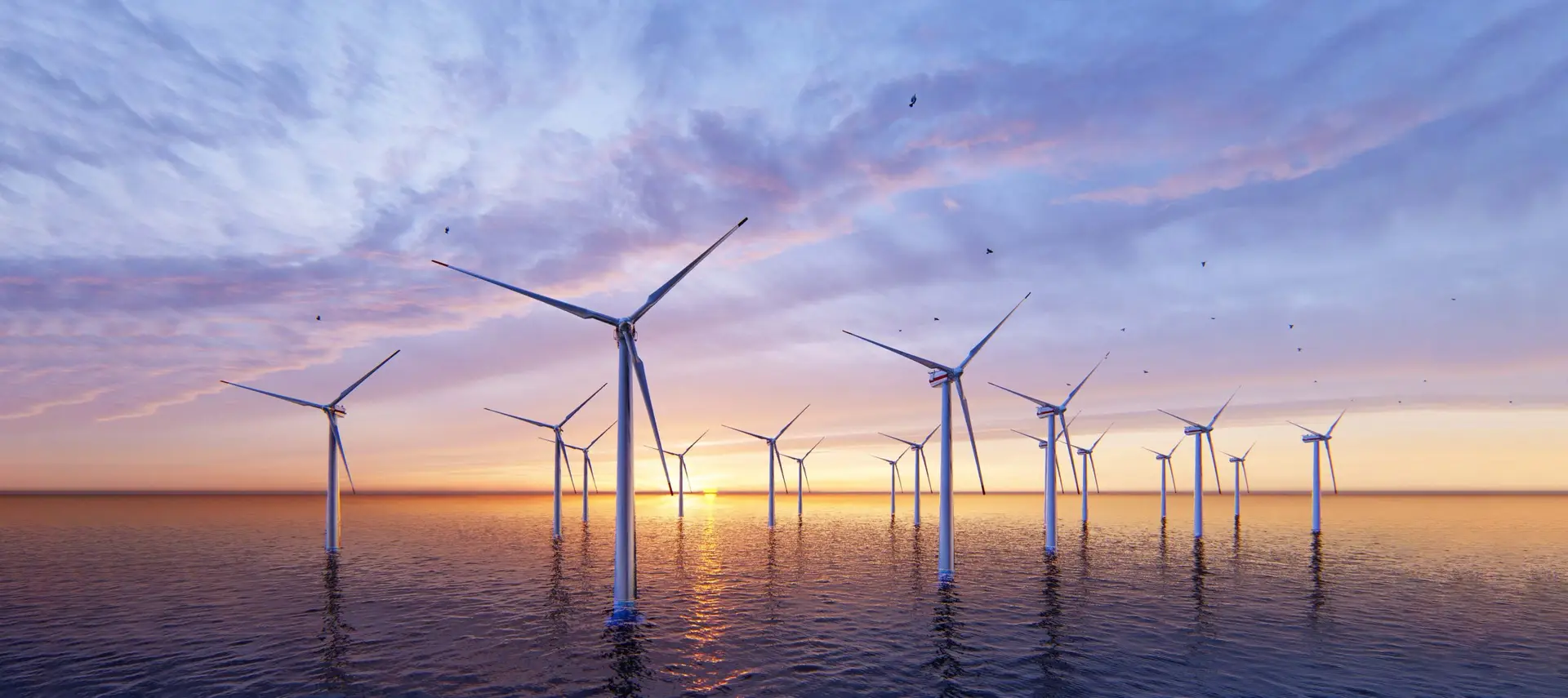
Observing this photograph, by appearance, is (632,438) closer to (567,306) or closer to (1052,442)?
(567,306)

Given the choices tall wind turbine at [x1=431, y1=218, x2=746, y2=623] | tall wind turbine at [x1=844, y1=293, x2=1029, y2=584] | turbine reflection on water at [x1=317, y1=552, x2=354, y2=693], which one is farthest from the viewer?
tall wind turbine at [x1=844, y1=293, x2=1029, y2=584]

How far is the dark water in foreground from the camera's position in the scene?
4225 cm

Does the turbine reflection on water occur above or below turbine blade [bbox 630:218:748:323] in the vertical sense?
below

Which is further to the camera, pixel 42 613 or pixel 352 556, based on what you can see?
pixel 352 556

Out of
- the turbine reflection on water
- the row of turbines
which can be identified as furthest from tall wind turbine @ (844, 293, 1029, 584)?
the turbine reflection on water

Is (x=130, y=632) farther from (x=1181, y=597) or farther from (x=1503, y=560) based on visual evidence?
(x=1503, y=560)

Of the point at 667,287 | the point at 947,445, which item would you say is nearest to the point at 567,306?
the point at 667,287

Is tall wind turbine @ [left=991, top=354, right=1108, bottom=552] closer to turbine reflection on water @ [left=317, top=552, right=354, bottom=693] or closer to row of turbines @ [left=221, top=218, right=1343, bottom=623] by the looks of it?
row of turbines @ [left=221, top=218, right=1343, bottom=623]

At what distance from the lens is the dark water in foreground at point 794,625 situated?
4225 centimetres

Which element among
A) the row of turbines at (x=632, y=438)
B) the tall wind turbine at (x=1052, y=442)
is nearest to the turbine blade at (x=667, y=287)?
the row of turbines at (x=632, y=438)

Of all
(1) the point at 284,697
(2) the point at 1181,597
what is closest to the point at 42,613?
(1) the point at 284,697

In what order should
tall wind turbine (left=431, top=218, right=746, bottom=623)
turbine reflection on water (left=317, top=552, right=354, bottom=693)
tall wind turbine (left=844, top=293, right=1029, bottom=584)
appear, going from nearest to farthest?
turbine reflection on water (left=317, top=552, right=354, bottom=693) < tall wind turbine (left=431, top=218, right=746, bottom=623) < tall wind turbine (left=844, top=293, right=1029, bottom=584)

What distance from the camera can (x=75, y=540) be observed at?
147m

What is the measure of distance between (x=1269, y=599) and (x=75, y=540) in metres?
207
